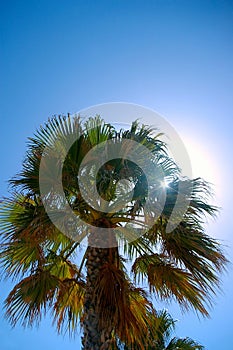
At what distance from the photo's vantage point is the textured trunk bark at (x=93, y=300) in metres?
4.96

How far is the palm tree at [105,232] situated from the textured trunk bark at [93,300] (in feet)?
0.04

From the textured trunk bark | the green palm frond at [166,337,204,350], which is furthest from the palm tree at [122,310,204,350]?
the textured trunk bark

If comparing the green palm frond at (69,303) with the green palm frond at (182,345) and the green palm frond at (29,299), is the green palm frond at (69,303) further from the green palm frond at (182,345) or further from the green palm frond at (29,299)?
the green palm frond at (182,345)

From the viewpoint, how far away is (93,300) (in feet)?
16.5

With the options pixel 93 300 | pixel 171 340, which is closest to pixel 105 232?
pixel 93 300

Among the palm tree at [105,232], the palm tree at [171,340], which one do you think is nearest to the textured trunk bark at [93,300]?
the palm tree at [105,232]

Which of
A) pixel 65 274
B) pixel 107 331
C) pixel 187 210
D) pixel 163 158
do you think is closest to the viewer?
pixel 107 331

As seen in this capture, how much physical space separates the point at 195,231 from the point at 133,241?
3.85ft

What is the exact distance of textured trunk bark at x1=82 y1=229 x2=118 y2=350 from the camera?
4965mm

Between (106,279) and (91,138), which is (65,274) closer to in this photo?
(106,279)

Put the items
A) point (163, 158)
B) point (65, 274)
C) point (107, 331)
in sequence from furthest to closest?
point (65, 274), point (163, 158), point (107, 331)

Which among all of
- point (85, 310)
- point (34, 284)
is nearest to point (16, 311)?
point (34, 284)

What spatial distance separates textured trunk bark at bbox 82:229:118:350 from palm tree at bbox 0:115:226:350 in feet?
0.04

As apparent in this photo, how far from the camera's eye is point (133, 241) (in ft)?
20.0
